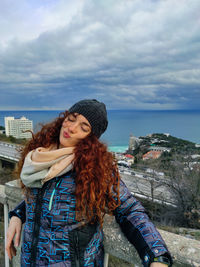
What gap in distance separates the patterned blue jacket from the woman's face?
0.38m

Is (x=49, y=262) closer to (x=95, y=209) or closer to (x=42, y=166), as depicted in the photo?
(x=95, y=209)

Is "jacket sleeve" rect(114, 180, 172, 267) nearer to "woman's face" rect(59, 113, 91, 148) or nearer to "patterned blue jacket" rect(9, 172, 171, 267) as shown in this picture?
"patterned blue jacket" rect(9, 172, 171, 267)

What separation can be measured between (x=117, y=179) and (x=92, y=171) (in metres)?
0.22

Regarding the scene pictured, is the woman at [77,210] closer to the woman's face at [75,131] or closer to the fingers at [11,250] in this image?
the woman's face at [75,131]

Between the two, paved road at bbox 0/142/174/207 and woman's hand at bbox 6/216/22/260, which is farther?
paved road at bbox 0/142/174/207

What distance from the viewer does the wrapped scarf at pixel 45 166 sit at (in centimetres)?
145

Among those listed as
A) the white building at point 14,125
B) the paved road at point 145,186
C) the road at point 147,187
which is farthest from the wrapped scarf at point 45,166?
the white building at point 14,125

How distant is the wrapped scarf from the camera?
4.75ft

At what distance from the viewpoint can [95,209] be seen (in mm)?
1426

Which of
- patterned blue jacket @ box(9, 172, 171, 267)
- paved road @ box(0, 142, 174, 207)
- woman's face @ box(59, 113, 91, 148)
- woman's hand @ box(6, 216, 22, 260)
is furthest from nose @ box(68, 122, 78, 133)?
paved road @ box(0, 142, 174, 207)

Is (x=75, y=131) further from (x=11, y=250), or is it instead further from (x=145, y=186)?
(x=145, y=186)

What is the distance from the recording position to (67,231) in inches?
51.9

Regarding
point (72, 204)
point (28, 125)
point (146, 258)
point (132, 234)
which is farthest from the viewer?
point (28, 125)

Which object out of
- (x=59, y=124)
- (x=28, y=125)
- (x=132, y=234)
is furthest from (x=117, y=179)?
(x=28, y=125)
